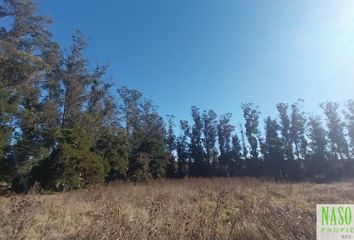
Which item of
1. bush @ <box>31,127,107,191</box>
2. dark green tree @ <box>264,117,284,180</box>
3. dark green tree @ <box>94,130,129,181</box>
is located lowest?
bush @ <box>31,127,107,191</box>

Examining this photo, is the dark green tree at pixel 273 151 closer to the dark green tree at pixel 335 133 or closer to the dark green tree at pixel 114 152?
the dark green tree at pixel 335 133

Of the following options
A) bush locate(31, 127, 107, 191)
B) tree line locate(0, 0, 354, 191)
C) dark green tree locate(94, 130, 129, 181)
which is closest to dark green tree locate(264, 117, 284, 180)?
tree line locate(0, 0, 354, 191)

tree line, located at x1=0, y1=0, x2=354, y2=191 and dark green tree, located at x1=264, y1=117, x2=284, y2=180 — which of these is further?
dark green tree, located at x1=264, y1=117, x2=284, y2=180

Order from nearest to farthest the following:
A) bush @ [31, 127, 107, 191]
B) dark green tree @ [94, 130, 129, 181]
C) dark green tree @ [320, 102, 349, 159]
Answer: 1. bush @ [31, 127, 107, 191]
2. dark green tree @ [94, 130, 129, 181]
3. dark green tree @ [320, 102, 349, 159]

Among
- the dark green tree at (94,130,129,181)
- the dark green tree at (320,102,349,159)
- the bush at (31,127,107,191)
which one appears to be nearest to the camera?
the bush at (31,127,107,191)

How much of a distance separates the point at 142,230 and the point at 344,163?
45.6 m

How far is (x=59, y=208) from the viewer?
23.0ft

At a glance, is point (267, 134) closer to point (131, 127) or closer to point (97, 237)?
point (131, 127)

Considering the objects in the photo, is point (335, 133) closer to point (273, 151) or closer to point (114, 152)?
point (273, 151)

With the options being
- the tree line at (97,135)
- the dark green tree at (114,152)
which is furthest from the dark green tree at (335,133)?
the dark green tree at (114,152)

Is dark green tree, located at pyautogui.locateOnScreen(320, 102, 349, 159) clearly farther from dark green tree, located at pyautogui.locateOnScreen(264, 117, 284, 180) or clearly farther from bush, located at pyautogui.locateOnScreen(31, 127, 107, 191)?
bush, located at pyautogui.locateOnScreen(31, 127, 107, 191)

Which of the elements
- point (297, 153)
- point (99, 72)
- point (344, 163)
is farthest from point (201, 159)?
point (99, 72)

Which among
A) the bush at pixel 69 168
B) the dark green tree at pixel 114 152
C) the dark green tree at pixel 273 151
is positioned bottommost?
the bush at pixel 69 168

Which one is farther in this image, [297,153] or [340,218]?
[297,153]
